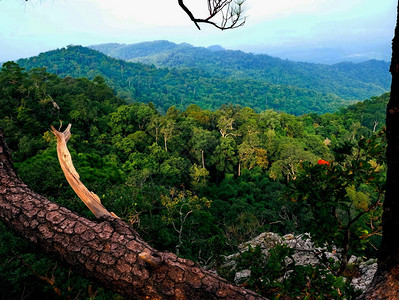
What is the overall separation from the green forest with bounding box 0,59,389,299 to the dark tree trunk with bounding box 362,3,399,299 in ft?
1.32

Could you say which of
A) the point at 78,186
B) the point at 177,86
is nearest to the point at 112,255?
the point at 78,186

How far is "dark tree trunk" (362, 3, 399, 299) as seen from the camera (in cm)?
121

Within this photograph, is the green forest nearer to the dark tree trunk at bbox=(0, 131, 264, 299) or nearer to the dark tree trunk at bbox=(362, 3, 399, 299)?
the dark tree trunk at bbox=(362, 3, 399, 299)

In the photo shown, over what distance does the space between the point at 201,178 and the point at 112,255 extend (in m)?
22.1

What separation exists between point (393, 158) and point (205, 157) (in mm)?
25662

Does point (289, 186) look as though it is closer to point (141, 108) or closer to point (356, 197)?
point (356, 197)

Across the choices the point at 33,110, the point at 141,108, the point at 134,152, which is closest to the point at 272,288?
the point at 134,152

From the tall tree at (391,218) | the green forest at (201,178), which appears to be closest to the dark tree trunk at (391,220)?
the tall tree at (391,218)

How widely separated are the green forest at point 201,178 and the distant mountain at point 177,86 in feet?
167

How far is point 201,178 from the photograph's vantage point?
2338 centimetres

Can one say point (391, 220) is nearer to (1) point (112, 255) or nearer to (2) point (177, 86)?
(1) point (112, 255)

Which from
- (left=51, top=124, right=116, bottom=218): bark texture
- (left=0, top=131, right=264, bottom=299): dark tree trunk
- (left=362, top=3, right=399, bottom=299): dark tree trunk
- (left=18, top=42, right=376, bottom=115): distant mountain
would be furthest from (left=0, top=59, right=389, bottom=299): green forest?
(left=18, top=42, right=376, bottom=115): distant mountain

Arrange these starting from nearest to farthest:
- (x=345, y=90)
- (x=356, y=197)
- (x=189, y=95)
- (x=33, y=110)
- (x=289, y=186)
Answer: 1. (x=289, y=186)
2. (x=356, y=197)
3. (x=33, y=110)
4. (x=189, y=95)
5. (x=345, y=90)

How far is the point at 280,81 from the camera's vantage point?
175125mm
